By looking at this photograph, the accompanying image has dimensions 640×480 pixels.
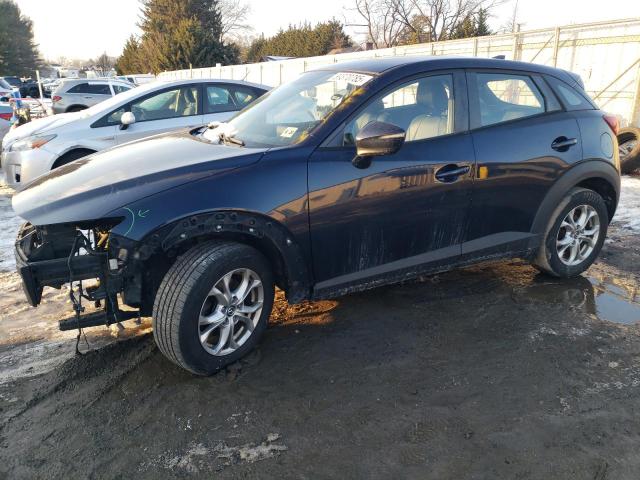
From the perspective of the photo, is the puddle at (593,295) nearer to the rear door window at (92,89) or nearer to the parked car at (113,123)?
the parked car at (113,123)

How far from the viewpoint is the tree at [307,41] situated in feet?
157

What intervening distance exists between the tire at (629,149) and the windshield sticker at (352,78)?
6.46 meters

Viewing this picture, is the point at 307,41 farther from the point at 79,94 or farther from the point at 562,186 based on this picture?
the point at 562,186

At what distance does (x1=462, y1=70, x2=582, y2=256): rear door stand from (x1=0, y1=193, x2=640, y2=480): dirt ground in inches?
23.6

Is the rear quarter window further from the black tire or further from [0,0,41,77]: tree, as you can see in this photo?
[0,0,41,77]: tree

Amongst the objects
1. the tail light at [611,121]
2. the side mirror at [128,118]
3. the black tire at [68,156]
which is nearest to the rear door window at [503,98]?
the tail light at [611,121]

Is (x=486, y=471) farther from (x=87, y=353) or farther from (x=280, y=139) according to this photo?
(x=87, y=353)

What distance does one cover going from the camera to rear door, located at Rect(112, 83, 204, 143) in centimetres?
663

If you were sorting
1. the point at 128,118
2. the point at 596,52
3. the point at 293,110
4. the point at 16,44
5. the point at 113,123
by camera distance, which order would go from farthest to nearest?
the point at 16,44 → the point at 596,52 → the point at 113,123 → the point at 128,118 → the point at 293,110

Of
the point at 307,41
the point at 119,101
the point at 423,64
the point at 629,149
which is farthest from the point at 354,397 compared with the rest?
the point at 307,41

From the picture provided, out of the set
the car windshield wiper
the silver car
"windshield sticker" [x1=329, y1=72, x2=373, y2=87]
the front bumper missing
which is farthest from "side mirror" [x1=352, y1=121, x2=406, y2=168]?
the silver car

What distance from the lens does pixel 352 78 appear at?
11.3ft

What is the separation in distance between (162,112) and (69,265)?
464 centimetres

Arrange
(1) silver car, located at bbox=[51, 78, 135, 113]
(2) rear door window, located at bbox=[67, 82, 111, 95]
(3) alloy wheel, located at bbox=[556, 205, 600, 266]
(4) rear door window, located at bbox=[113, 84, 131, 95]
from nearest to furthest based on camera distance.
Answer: (3) alloy wheel, located at bbox=[556, 205, 600, 266] < (1) silver car, located at bbox=[51, 78, 135, 113] < (2) rear door window, located at bbox=[67, 82, 111, 95] < (4) rear door window, located at bbox=[113, 84, 131, 95]
